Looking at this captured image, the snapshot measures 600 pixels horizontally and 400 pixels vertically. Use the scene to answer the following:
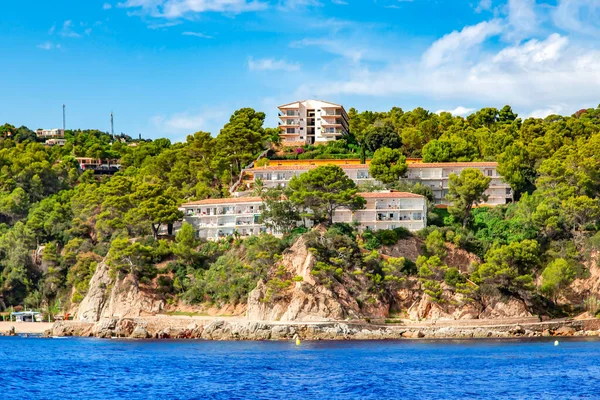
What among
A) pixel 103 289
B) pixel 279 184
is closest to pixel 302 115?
pixel 279 184

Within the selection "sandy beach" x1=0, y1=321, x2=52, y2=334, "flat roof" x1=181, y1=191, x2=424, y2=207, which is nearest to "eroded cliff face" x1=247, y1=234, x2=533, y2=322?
"flat roof" x1=181, y1=191, x2=424, y2=207

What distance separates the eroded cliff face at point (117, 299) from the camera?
9156 cm

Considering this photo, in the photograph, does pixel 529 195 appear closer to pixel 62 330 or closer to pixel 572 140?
pixel 572 140

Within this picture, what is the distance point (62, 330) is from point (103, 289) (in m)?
5.65

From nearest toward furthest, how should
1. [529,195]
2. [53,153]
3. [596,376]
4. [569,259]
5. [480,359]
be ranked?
[596,376]
[480,359]
[569,259]
[529,195]
[53,153]

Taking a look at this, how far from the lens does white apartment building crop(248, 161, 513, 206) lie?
105 meters

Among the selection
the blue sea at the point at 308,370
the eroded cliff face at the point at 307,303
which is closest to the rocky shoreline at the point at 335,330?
the eroded cliff face at the point at 307,303

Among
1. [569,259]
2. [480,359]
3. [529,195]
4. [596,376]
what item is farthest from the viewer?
[529,195]

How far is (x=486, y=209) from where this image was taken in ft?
328

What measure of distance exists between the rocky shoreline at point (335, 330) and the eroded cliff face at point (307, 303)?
110 centimetres

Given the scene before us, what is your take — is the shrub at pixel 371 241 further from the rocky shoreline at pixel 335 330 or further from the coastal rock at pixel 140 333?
the coastal rock at pixel 140 333

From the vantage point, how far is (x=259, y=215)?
98.8m

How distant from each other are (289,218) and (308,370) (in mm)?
35097

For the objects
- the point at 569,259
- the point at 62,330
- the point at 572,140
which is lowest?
the point at 62,330
